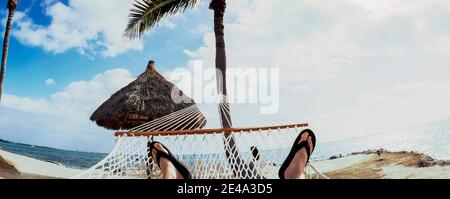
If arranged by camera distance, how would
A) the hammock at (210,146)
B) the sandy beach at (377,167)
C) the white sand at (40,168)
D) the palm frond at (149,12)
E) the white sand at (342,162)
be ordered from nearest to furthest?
the hammock at (210,146) < the palm frond at (149,12) < the sandy beach at (377,167) < the white sand at (342,162) < the white sand at (40,168)

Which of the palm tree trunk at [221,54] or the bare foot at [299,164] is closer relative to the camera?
the bare foot at [299,164]

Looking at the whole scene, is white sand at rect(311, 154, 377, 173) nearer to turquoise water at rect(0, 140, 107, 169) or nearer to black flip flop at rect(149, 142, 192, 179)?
black flip flop at rect(149, 142, 192, 179)

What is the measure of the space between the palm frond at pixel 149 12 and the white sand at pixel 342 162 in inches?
151

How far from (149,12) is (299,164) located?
9.87ft

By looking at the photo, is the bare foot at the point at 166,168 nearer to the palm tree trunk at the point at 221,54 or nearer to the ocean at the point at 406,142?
the palm tree trunk at the point at 221,54

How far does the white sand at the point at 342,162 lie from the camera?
A: 21.5ft

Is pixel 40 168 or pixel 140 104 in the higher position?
pixel 140 104

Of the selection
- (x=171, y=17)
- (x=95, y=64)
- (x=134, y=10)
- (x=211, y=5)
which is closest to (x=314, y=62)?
(x=211, y=5)

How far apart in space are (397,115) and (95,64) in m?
5.75

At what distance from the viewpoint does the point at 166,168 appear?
1.95 m

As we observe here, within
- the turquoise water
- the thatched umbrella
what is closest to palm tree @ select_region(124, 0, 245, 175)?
the thatched umbrella

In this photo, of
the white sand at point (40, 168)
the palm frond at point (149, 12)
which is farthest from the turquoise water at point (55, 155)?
the palm frond at point (149, 12)

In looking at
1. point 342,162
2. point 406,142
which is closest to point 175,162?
point 342,162

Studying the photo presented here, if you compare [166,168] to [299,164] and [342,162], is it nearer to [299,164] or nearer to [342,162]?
[299,164]
